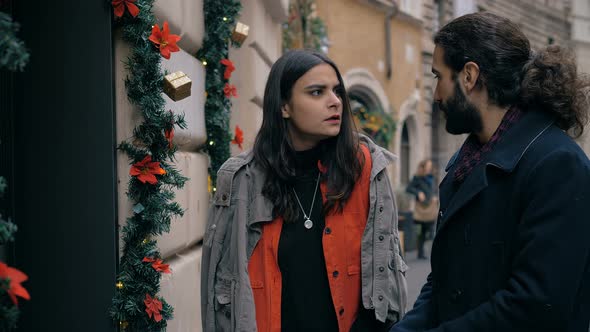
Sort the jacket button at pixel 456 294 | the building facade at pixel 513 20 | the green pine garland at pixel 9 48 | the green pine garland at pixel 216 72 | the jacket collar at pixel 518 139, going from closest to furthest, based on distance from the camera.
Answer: the green pine garland at pixel 9 48
the jacket collar at pixel 518 139
the jacket button at pixel 456 294
the green pine garland at pixel 216 72
the building facade at pixel 513 20

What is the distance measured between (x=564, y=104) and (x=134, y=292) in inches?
71.1

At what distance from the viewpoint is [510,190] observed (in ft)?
6.93

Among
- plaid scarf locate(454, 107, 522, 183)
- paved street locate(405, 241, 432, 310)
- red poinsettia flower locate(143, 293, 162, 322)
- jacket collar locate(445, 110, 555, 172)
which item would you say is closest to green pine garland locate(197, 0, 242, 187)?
red poinsettia flower locate(143, 293, 162, 322)

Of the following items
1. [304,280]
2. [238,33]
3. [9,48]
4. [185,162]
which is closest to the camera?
[9,48]

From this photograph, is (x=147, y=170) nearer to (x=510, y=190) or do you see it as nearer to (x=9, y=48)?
(x=9, y=48)

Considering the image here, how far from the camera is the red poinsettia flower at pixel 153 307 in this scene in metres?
3.27

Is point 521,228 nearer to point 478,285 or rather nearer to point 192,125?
point 478,285

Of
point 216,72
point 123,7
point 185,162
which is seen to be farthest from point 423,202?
point 123,7

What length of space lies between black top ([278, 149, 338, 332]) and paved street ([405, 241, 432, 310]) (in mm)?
5508

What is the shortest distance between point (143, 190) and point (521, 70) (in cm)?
168

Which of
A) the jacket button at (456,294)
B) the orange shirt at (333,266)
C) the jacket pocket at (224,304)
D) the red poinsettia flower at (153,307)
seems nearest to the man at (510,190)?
the jacket button at (456,294)

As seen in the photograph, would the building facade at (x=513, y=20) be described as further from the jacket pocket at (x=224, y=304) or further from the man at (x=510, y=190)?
the man at (x=510, y=190)

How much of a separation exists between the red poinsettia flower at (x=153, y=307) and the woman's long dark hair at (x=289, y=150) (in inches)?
24.3

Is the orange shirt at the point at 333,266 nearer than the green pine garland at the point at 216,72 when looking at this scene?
Yes
